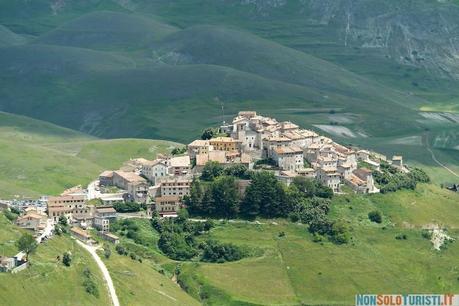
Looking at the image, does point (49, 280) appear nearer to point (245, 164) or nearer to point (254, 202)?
point (254, 202)

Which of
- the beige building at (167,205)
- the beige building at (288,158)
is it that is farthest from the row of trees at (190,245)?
the beige building at (288,158)

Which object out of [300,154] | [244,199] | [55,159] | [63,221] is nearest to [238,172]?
[244,199]

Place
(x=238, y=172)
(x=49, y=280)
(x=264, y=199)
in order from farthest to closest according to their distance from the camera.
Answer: (x=238, y=172) < (x=264, y=199) < (x=49, y=280)

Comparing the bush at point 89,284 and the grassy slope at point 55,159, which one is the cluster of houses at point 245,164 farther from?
the bush at point 89,284

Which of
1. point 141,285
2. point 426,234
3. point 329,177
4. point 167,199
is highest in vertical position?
point 329,177

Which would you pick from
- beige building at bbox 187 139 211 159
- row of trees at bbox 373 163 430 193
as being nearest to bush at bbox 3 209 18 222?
beige building at bbox 187 139 211 159

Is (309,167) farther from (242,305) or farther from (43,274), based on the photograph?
(43,274)

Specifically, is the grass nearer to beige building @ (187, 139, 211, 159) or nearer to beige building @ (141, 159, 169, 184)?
beige building @ (141, 159, 169, 184)
